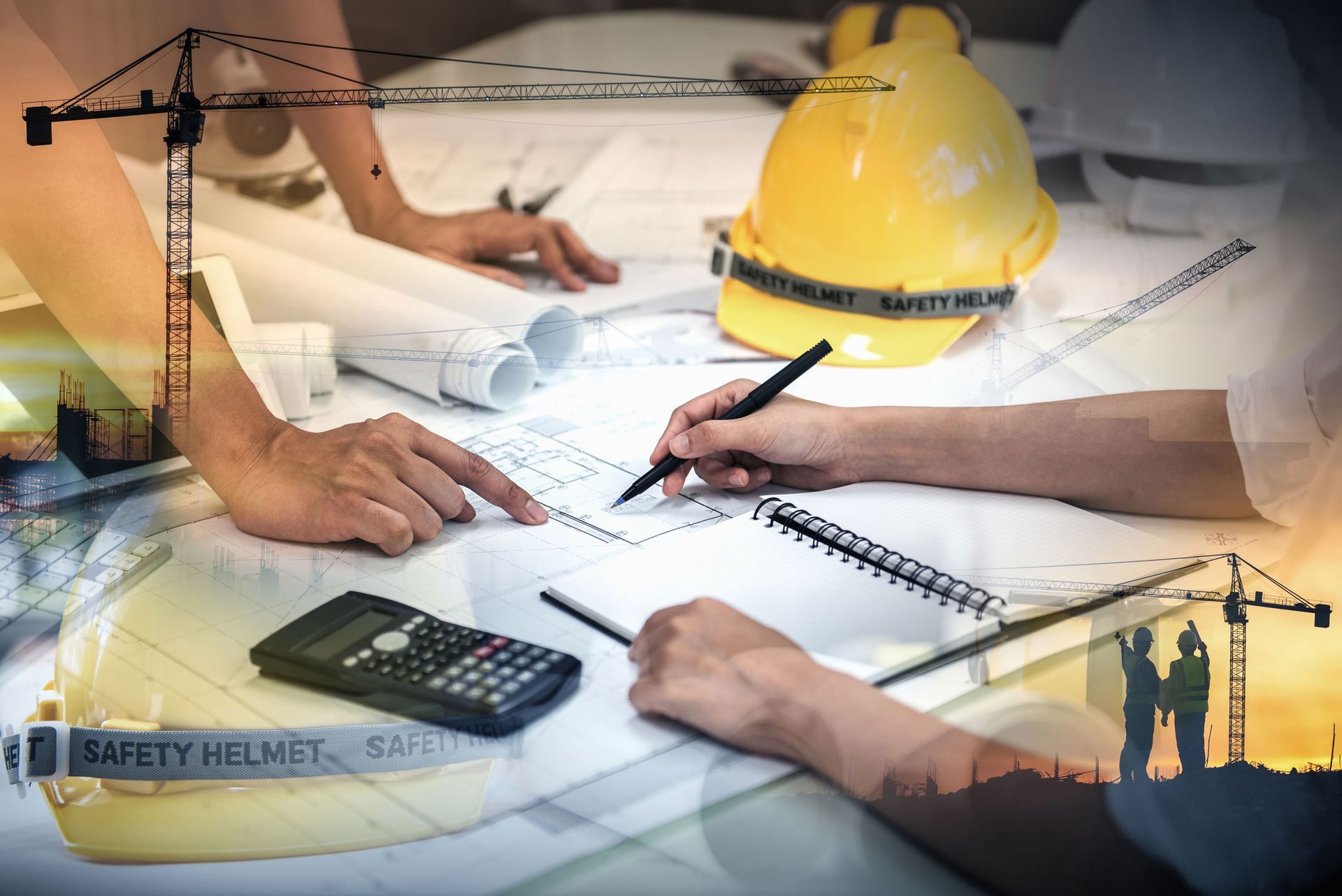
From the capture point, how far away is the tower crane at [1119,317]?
82 cm

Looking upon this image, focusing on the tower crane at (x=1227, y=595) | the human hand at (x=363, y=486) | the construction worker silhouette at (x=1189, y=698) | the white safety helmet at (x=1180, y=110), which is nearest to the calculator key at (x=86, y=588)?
the human hand at (x=363, y=486)

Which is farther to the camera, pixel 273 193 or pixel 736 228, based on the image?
pixel 736 228

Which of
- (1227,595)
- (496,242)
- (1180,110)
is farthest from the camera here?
(496,242)

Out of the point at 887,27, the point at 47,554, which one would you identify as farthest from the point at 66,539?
the point at 887,27

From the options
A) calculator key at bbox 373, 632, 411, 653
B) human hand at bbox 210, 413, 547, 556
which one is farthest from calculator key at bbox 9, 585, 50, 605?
calculator key at bbox 373, 632, 411, 653

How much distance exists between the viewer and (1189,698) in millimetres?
696

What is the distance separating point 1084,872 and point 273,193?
36.8 inches

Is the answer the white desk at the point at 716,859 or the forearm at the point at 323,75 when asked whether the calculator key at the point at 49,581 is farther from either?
the forearm at the point at 323,75

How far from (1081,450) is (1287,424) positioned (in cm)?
16

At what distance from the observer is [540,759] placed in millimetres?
639

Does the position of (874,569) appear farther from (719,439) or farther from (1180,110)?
(1180,110)

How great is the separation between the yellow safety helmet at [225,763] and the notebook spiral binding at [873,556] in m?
A: 0.29

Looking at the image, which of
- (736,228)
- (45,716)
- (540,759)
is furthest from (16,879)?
(736,228)

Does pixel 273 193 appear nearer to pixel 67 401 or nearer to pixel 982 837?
pixel 67 401
